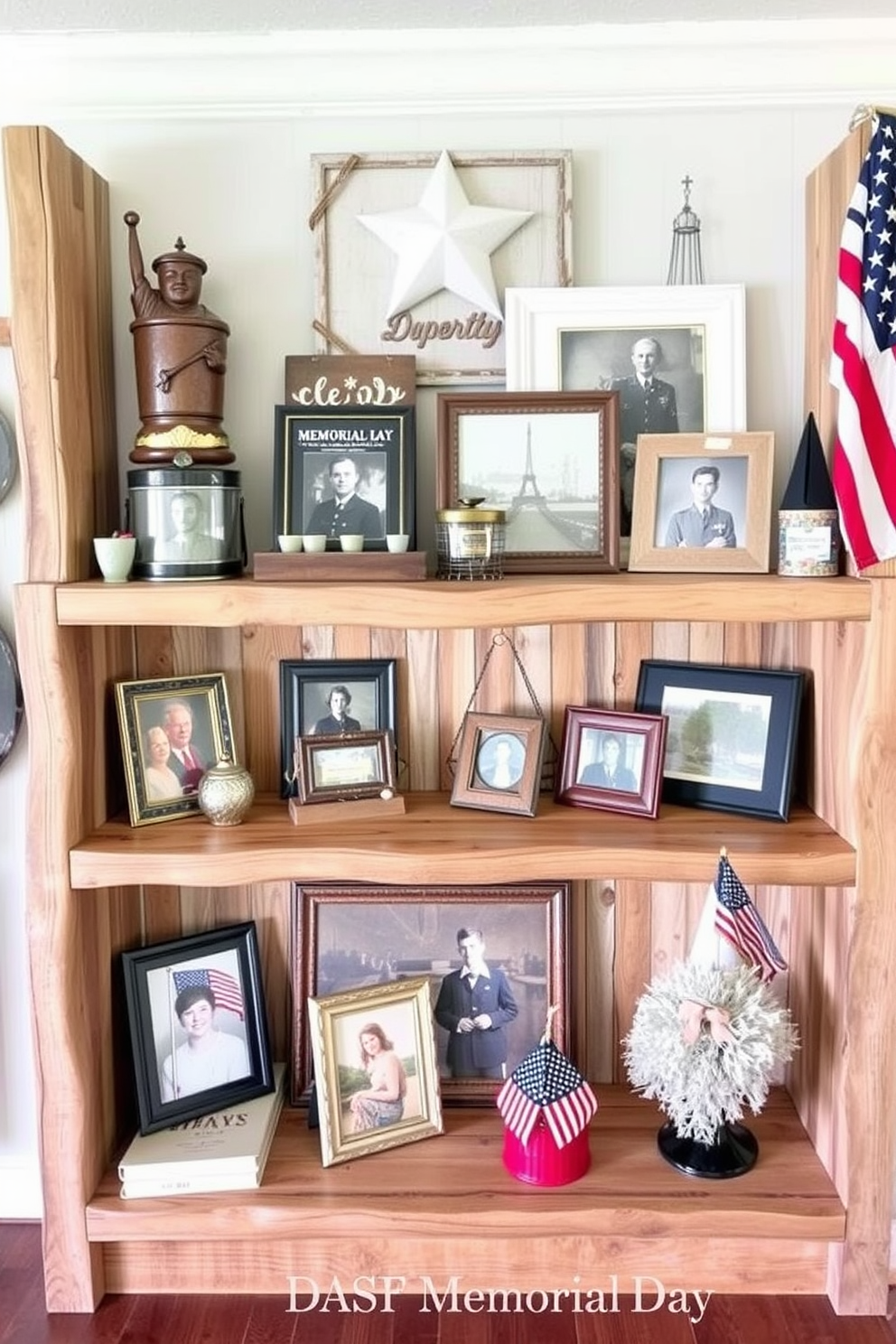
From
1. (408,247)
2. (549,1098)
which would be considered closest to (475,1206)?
(549,1098)

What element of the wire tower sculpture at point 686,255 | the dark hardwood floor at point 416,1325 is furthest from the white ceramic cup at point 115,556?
the dark hardwood floor at point 416,1325

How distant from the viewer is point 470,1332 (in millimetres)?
1661

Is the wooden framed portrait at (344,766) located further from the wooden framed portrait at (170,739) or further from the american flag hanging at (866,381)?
the american flag hanging at (866,381)

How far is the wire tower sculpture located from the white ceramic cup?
0.97 m

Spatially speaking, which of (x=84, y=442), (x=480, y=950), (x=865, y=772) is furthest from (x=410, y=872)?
(x=84, y=442)

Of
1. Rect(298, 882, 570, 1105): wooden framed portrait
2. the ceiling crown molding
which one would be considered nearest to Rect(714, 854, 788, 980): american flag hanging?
Rect(298, 882, 570, 1105): wooden framed portrait

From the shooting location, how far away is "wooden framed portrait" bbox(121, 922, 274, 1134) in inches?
71.7

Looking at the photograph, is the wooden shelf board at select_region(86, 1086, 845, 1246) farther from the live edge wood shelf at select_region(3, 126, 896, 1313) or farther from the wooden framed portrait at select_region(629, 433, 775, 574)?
the wooden framed portrait at select_region(629, 433, 775, 574)

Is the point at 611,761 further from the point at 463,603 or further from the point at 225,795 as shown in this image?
the point at 225,795

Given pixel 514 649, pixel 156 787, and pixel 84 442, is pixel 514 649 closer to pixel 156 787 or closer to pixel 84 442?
pixel 156 787

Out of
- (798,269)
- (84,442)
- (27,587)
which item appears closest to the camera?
(27,587)

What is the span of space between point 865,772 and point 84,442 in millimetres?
1263

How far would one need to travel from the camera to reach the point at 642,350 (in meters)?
1.81

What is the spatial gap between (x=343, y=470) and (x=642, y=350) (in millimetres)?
521
